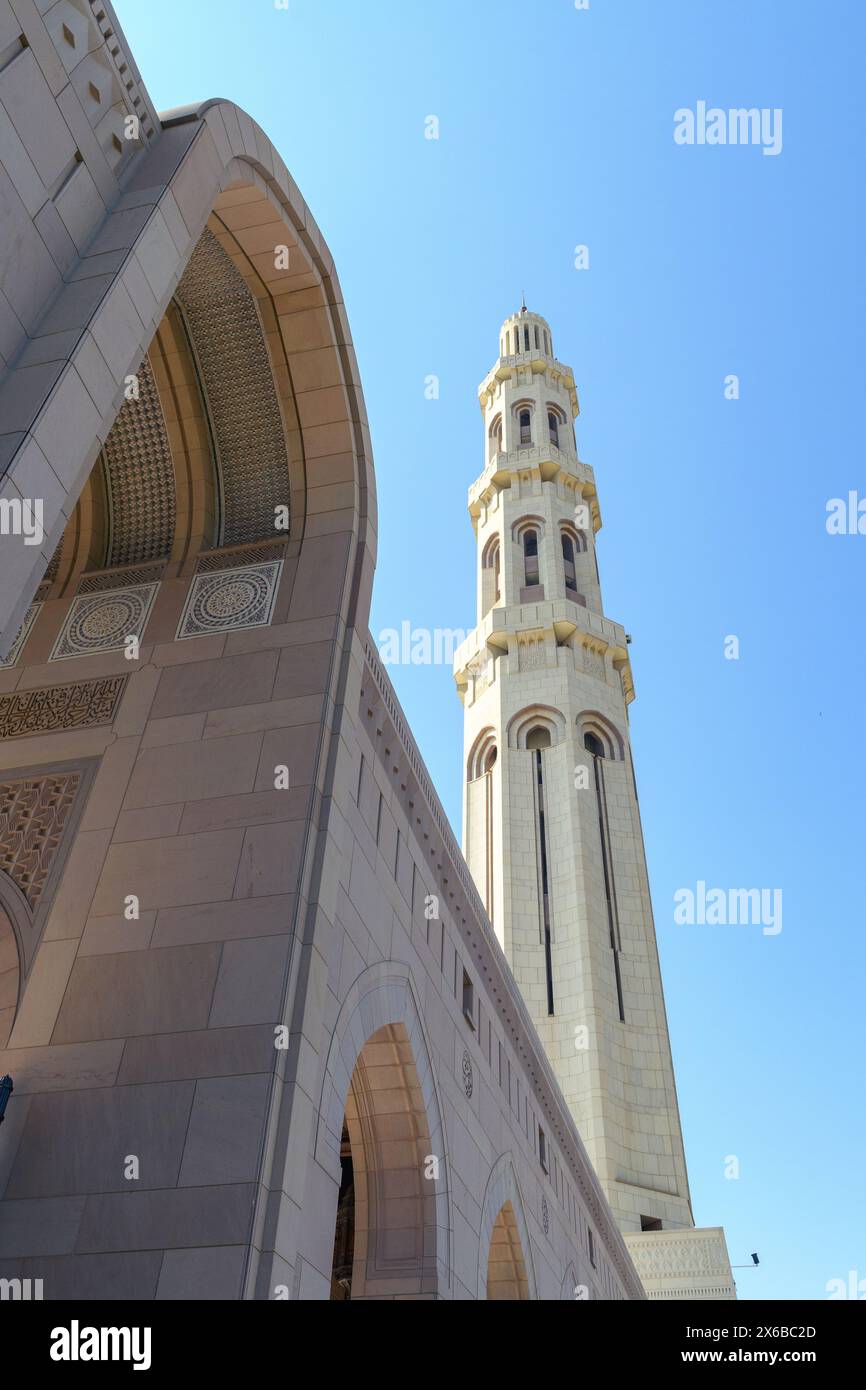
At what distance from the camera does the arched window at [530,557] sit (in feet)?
111

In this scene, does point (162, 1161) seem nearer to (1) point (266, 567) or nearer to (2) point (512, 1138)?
(1) point (266, 567)

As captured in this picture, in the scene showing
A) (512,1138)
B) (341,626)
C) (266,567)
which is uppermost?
(266,567)

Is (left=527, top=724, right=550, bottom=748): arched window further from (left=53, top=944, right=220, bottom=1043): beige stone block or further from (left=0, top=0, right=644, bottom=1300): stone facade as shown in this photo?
(left=53, top=944, right=220, bottom=1043): beige stone block

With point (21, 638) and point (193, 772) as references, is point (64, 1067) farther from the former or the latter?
point (21, 638)

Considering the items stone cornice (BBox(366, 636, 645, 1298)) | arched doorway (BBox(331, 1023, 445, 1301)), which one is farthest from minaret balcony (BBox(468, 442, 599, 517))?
arched doorway (BBox(331, 1023, 445, 1301))

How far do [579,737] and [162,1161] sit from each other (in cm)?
2427

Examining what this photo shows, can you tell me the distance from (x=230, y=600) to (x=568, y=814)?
2031 cm

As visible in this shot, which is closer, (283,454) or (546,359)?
(283,454)

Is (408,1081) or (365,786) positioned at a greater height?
(365,786)

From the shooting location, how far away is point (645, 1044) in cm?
2494

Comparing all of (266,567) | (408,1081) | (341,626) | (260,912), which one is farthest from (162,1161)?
(266,567)

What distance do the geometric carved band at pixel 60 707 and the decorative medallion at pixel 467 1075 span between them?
433 cm

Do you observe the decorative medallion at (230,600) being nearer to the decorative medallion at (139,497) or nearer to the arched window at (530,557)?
the decorative medallion at (139,497)
